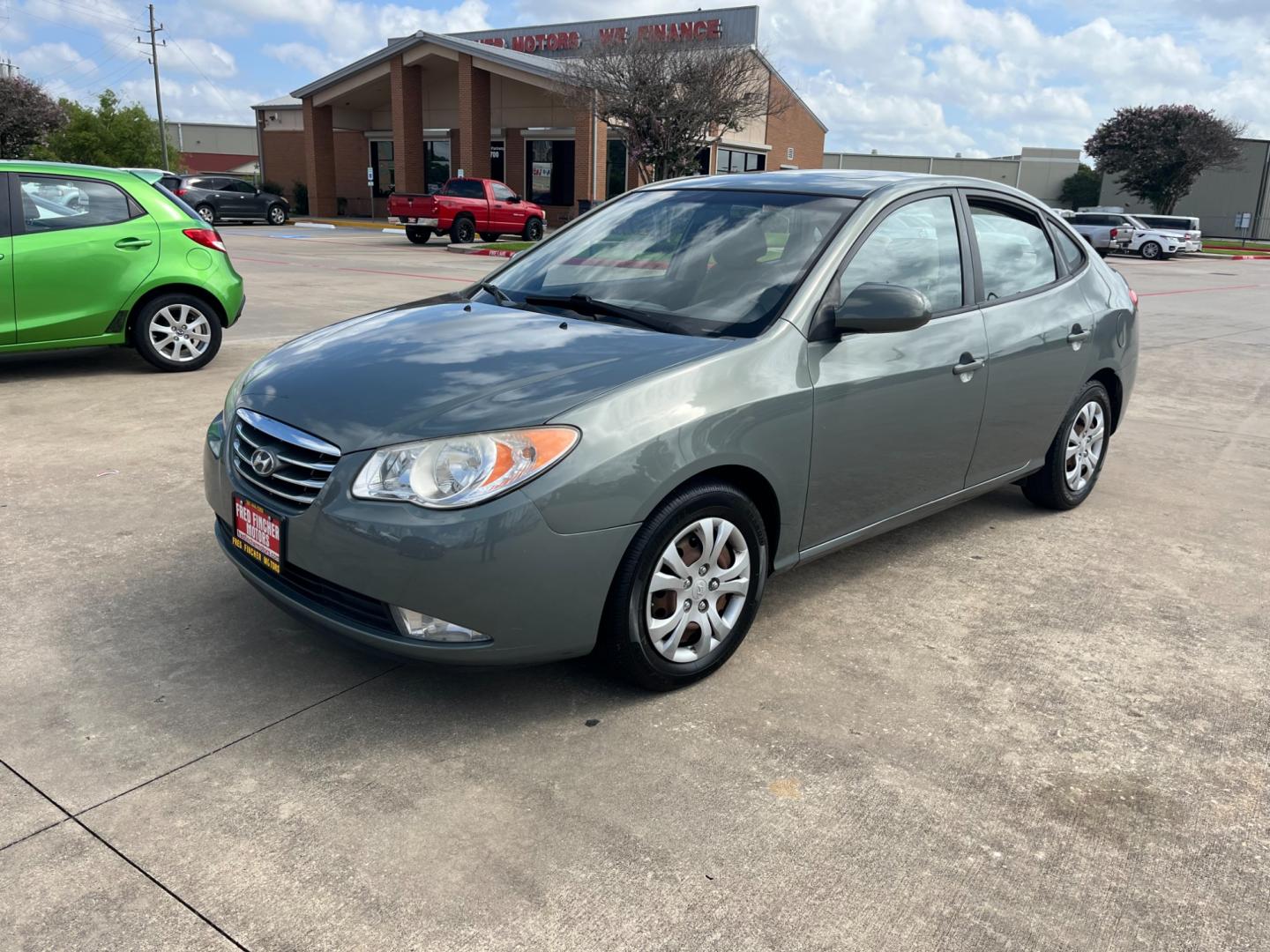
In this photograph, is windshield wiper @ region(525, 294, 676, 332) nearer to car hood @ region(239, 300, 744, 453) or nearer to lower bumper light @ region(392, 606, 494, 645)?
car hood @ region(239, 300, 744, 453)

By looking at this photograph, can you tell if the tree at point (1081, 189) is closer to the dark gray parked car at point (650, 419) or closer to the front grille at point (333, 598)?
the dark gray parked car at point (650, 419)

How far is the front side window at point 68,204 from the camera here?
724 centimetres

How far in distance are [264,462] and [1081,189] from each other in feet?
225

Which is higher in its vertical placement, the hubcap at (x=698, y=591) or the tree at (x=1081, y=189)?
the tree at (x=1081, y=189)

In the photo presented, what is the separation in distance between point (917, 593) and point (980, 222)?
1644 millimetres

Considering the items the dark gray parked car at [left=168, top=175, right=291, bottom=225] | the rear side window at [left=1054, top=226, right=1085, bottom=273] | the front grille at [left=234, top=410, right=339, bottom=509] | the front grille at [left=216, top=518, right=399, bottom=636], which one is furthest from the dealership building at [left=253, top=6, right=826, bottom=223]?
the front grille at [left=216, top=518, right=399, bottom=636]

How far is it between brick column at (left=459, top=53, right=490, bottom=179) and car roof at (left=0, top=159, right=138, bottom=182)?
31.5 metres

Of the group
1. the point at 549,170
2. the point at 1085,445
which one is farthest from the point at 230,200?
the point at 1085,445

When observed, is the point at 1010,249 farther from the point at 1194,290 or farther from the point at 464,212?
the point at 464,212

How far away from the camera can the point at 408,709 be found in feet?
10.5

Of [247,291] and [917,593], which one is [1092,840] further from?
A: [247,291]

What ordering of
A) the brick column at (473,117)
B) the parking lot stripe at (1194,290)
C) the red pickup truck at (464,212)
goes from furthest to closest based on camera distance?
1. the brick column at (473,117)
2. the red pickup truck at (464,212)
3. the parking lot stripe at (1194,290)

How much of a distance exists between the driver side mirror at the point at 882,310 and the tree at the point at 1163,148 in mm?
52748

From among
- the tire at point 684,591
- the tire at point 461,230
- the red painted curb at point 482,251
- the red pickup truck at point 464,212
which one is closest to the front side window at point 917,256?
the tire at point 684,591
